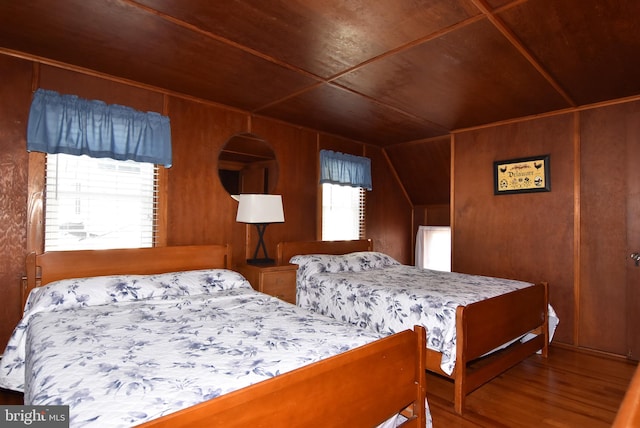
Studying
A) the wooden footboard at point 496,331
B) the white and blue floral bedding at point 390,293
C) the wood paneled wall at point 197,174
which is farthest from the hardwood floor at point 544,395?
the wood paneled wall at point 197,174

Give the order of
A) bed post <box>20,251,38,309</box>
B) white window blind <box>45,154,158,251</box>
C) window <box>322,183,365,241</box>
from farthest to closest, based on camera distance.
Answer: window <box>322,183,365,241</box>
white window blind <box>45,154,158,251</box>
bed post <box>20,251,38,309</box>

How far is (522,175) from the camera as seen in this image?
3625mm

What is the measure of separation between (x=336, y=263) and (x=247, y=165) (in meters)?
1.40

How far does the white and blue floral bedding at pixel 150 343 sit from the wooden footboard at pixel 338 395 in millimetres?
139

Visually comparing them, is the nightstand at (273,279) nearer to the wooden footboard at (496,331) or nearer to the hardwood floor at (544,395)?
the hardwood floor at (544,395)

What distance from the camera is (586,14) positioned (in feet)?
5.98

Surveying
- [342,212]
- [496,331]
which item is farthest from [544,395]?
[342,212]

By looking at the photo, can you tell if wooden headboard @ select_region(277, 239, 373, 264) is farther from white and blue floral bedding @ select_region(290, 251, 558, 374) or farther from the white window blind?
the white window blind

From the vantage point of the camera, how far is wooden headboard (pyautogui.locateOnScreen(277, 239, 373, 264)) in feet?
12.0

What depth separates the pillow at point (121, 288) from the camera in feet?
6.84

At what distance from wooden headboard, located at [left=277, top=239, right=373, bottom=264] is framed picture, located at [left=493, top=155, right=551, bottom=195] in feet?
5.57

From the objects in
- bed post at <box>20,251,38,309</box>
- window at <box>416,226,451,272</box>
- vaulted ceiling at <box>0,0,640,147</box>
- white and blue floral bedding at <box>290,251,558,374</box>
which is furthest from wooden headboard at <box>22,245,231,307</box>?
window at <box>416,226,451,272</box>

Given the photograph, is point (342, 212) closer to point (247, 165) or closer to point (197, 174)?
point (247, 165)

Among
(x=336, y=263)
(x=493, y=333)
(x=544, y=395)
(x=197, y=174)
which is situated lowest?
(x=544, y=395)
